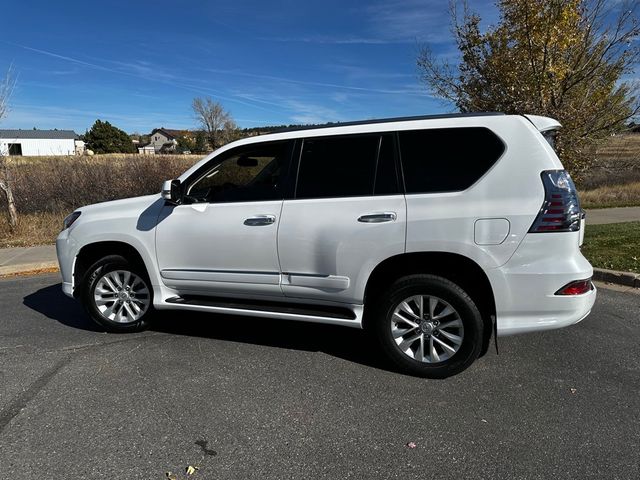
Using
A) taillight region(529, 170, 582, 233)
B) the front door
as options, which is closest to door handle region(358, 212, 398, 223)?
the front door

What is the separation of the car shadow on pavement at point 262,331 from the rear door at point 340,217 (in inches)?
25.3

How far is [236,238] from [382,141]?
4.86 ft

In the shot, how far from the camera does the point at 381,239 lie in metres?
3.59

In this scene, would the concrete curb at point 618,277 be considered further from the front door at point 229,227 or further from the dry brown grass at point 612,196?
the dry brown grass at point 612,196

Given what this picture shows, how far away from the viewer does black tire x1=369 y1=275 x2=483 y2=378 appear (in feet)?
11.4

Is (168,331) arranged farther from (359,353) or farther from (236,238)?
(359,353)

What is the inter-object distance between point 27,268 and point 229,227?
565 cm

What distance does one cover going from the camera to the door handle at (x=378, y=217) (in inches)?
141

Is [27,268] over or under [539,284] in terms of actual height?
under

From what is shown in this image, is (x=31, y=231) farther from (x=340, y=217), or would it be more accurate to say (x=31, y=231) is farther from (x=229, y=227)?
(x=340, y=217)

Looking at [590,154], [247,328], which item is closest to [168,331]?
[247,328]

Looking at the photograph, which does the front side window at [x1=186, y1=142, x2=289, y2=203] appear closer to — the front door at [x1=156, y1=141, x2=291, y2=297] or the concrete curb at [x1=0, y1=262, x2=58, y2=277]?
the front door at [x1=156, y1=141, x2=291, y2=297]

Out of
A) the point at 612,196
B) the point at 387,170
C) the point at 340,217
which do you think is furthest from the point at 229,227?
the point at 612,196

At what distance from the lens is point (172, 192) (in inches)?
168
